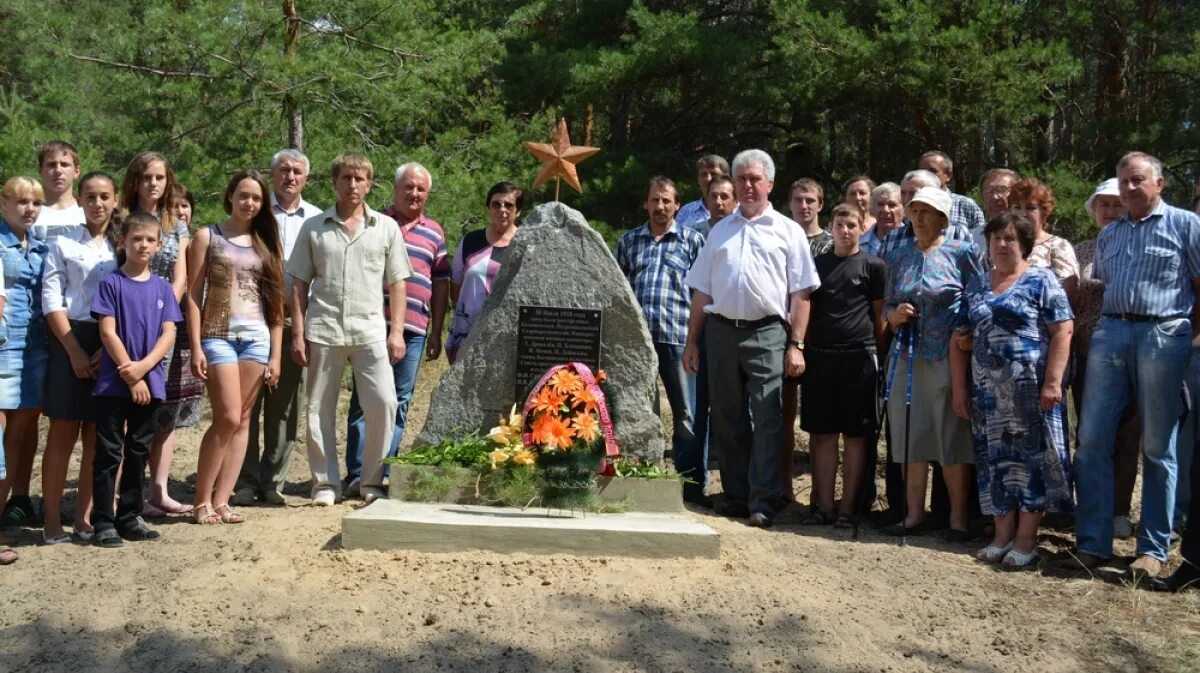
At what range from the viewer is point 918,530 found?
623cm

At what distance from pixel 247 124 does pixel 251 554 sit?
266 inches

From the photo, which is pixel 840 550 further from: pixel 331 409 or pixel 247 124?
pixel 247 124

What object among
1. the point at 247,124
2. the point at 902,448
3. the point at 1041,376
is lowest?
the point at 902,448

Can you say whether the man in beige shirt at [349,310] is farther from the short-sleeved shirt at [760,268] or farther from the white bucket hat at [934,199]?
the white bucket hat at [934,199]

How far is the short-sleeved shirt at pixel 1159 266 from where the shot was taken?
210 inches

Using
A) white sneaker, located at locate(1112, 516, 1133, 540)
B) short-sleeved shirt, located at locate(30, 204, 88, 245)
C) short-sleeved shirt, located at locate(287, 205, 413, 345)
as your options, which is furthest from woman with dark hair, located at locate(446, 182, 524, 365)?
white sneaker, located at locate(1112, 516, 1133, 540)

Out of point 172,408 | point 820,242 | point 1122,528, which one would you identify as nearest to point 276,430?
point 172,408

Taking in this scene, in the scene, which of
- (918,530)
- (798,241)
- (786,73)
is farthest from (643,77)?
(918,530)

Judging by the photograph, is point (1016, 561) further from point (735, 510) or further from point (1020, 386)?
point (735, 510)

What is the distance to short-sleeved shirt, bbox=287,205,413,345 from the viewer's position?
20.3ft

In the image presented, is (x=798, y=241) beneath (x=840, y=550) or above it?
above

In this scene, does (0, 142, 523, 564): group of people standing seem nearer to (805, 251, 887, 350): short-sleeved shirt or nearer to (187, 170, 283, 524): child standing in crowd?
(187, 170, 283, 524): child standing in crowd

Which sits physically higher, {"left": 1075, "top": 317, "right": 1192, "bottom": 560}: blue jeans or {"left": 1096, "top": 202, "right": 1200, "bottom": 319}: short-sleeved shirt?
{"left": 1096, "top": 202, "right": 1200, "bottom": 319}: short-sleeved shirt

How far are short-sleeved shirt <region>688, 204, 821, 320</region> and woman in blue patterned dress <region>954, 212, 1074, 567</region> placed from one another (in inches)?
38.5
